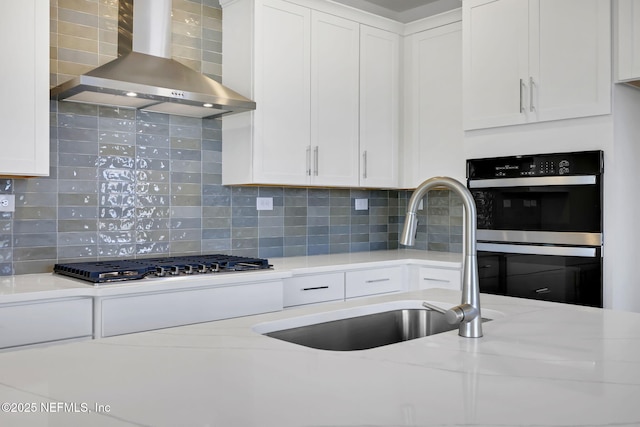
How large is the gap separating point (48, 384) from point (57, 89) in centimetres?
202

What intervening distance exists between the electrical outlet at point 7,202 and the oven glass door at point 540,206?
8.02 ft

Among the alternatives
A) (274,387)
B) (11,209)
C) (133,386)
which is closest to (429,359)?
(274,387)

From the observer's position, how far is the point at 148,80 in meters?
2.74

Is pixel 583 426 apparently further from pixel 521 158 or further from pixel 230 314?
pixel 521 158

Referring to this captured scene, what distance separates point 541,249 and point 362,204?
156cm

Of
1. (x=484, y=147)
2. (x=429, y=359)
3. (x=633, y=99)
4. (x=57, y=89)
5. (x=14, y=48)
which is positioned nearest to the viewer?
(x=429, y=359)

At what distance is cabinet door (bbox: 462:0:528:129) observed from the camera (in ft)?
10.4

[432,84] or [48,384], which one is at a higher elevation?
[432,84]

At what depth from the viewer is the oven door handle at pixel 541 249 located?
9.55ft

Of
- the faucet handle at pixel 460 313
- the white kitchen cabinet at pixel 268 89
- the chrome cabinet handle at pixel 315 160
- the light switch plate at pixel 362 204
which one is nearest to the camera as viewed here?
the faucet handle at pixel 460 313

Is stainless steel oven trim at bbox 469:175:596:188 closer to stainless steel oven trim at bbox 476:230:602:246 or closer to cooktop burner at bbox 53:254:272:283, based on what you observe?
stainless steel oven trim at bbox 476:230:602:246

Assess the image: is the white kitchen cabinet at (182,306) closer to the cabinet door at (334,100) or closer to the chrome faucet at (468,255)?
the cabinet door at (334,100)

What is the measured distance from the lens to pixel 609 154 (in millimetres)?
2857

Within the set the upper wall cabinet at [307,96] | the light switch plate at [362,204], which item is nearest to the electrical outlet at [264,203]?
the upper wall cabinet at [307,96]
